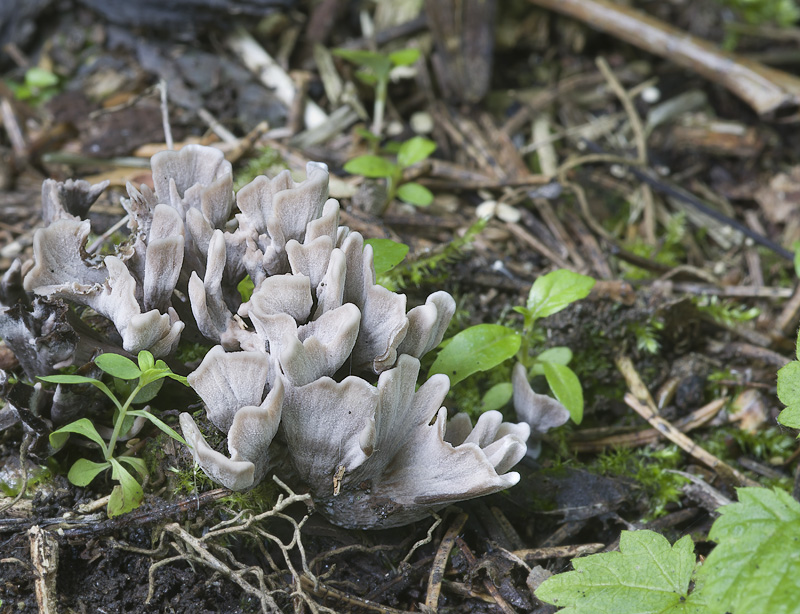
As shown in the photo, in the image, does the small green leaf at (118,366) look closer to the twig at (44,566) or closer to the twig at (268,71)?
the twig at (44,566)

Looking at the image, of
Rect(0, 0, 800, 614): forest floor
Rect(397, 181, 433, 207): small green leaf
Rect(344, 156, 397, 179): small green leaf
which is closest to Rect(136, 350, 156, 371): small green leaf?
Rect(0, 0, 800, 614): forest floor

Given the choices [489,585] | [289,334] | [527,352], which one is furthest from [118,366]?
[527,352]

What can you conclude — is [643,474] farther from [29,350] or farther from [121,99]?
[121,99]

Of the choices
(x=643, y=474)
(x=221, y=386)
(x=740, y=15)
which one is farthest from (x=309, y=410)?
(x=740, y=15)

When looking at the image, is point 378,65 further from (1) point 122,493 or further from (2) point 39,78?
(1) point 122,493

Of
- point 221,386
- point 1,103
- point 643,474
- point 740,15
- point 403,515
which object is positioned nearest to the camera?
point 221,386

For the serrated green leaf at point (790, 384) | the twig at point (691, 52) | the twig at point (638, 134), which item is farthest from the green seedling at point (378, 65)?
the serrated green leaf at point (790, 384)
